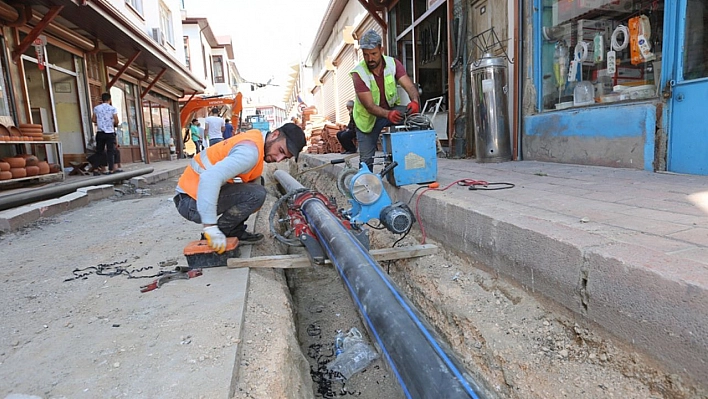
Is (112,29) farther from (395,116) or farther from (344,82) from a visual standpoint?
(344,82)

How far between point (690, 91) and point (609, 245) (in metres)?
2.74

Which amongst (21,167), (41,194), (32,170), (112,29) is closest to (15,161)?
(21,167)

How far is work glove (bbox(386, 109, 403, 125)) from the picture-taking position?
385 cm

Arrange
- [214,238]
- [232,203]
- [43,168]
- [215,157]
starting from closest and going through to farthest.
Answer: [214,238] → [215,157] → [232,203] → [43,168]

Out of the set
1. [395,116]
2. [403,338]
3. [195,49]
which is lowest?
[403,338]

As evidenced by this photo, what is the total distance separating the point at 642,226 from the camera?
198cm

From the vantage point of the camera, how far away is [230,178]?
8.18 ft

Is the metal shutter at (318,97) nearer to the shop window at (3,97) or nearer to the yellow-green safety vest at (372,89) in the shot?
the shop window at (3,97)

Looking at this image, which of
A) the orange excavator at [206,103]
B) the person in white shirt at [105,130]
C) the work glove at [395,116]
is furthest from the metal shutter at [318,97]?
the work glove at [395,116]

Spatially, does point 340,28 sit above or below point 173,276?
above

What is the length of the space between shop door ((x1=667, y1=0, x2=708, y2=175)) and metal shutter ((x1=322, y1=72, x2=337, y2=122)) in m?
15.1

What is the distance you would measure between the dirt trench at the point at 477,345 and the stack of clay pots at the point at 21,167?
16.5 feet

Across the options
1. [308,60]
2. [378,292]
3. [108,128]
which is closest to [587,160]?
[378,292]

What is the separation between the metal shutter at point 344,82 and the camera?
14.1 m
